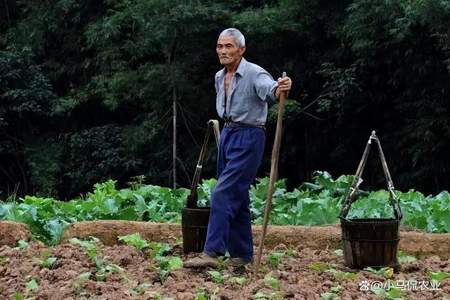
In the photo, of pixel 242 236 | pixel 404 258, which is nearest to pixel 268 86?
pixel 242 236

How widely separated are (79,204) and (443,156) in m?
9.99

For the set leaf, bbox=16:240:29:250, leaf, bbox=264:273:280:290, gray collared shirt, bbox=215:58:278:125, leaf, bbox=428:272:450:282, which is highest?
gray collared shirt, bbox=215:58:278:125

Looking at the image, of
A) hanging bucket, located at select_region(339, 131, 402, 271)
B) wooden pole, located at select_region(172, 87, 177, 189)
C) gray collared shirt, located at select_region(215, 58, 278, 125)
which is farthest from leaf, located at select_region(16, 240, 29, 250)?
wooden pole, located at select_region(172, 87, 177, 189)

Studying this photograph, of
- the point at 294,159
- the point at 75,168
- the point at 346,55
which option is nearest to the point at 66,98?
the point at 75,168

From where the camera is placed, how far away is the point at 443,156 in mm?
16500

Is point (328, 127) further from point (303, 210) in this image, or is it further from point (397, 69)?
point (303, 210)

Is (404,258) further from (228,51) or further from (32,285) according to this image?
(32,285)

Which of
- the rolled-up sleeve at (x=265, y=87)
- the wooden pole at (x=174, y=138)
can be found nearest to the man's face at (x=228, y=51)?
the rolled-up sleeve at (x=265, y=87)

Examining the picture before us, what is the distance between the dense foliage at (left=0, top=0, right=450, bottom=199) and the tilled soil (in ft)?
31.6

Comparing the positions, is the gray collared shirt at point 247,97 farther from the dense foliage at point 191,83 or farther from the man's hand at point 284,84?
the dense foliage at point 191,83

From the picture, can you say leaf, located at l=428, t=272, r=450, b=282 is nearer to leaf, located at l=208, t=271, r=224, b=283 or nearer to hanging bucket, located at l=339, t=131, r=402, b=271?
hanging bucket, located at l=339, t=131, r=402, b=271

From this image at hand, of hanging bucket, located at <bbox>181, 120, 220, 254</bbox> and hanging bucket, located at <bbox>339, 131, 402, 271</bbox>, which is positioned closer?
hanging bucket, located at <bbox>339, 131, 402, 271</bbox>

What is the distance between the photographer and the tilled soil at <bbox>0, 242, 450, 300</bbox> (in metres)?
4.82

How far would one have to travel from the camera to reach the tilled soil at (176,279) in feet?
15.8
